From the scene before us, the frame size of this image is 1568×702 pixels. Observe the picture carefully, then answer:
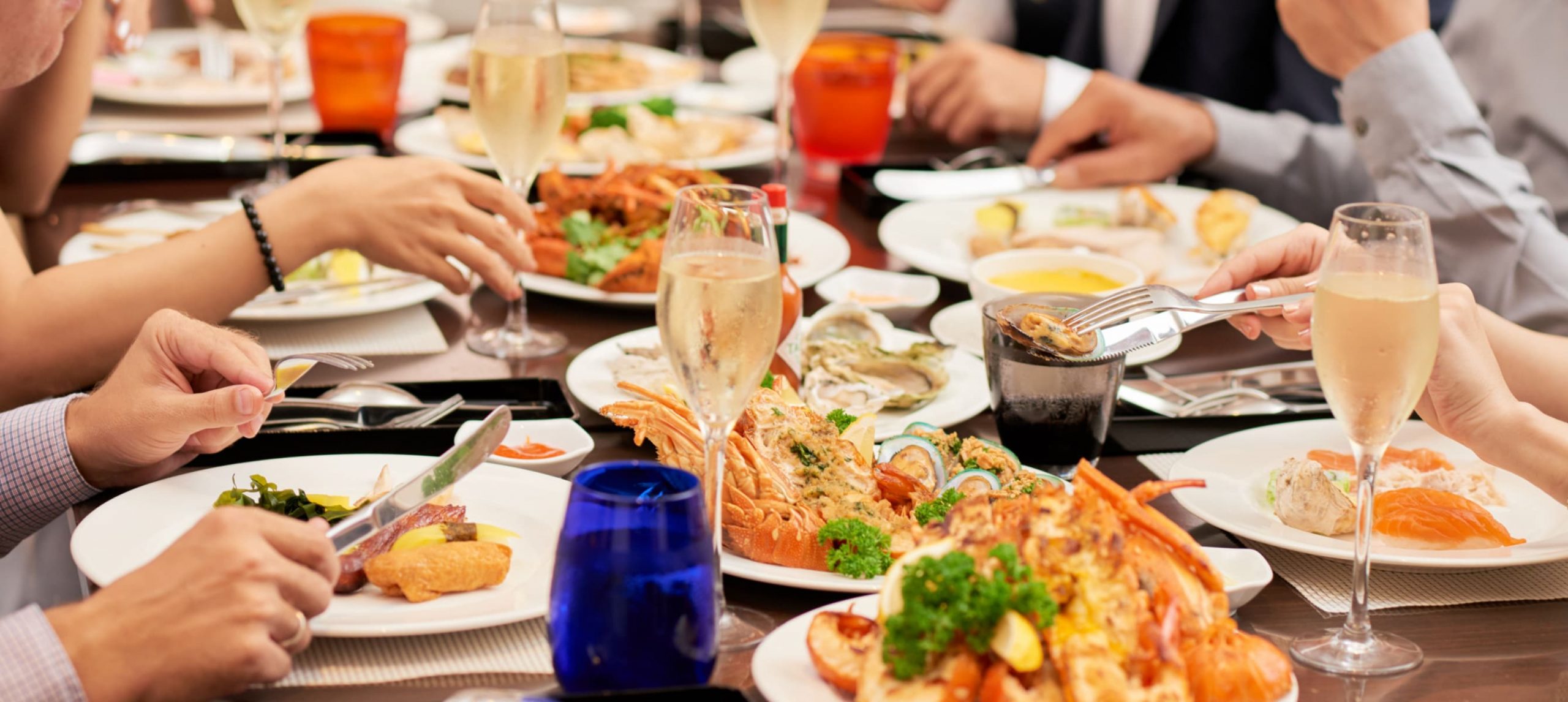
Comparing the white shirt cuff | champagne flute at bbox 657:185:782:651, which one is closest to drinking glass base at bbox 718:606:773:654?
champagne flute at bbox 657:185:782:651

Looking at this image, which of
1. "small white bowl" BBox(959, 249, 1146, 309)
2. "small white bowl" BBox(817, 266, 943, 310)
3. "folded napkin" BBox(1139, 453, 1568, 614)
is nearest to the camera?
"folded napkin" BBox(1139, 453, 1568, 614)

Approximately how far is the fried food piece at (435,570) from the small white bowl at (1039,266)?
100cm

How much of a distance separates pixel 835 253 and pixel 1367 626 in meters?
1.30

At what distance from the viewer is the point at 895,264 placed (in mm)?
2424

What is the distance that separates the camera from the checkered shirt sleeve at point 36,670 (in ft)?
3.30

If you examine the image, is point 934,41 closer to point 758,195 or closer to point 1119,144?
point 1119,144

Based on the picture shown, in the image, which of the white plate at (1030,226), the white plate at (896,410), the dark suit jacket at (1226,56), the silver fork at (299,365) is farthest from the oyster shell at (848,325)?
the dark suit jacket at (1226,56)

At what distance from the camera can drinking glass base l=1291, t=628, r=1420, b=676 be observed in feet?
3.78

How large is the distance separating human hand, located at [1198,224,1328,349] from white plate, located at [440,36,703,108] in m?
1.89

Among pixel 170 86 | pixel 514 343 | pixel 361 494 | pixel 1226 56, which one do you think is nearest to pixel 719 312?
pixel 361 494

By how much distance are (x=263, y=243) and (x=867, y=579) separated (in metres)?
1.07

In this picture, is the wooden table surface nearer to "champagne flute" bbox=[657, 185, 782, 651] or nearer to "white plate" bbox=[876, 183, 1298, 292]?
"champagne flute" bbox=[657, 185, 782, 651]

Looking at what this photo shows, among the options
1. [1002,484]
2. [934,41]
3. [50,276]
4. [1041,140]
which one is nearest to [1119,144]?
[1041,140]

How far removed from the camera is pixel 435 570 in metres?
1.16
